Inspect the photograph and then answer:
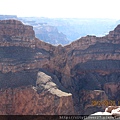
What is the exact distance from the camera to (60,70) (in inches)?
3039

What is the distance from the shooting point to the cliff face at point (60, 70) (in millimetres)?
62844

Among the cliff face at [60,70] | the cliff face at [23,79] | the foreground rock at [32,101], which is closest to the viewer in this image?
the foreground rock at [32,101]

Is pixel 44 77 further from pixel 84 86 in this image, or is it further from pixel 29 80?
pixel 84 86

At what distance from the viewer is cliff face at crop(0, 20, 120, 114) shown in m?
62.8

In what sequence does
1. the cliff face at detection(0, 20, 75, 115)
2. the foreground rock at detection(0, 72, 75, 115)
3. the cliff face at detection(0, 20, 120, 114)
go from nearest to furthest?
1. the foreground rock at detection(0, 72, 75, 115)
2. the cliff face at detection(0, 20, 75, 115)
3. the cliff face at detection(0, 20, 120, 114)

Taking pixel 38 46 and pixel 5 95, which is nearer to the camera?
pixel 5 95

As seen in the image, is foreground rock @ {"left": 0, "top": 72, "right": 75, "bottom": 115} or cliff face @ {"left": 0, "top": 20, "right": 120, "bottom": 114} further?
cliff face @ {"left": 0, "top": 20, "right": 120, "bottom": 114}

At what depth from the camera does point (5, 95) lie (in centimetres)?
6075

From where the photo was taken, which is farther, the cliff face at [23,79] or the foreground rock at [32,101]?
the cliff face at [23,79]

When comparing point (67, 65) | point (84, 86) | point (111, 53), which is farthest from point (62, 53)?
point (111, 53)

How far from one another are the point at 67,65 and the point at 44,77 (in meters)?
10.6

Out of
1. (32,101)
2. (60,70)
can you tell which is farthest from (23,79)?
(60,70)

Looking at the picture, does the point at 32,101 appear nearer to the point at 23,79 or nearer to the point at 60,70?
the point at 23,79

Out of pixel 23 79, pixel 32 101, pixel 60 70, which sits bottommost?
pixel 32 101
